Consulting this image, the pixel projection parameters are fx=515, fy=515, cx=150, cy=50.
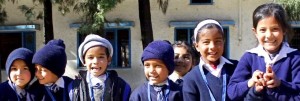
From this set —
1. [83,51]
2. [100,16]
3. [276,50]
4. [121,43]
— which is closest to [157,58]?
[83,51]

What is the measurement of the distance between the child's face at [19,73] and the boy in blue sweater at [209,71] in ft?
3.76

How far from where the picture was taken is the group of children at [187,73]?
2.87m

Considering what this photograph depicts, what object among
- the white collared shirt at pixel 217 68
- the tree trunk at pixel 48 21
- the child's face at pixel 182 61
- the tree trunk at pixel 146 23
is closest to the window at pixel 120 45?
the tree trunk at pixel 48 21

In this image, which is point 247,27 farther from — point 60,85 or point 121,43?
point 60,85

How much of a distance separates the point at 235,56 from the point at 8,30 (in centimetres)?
712

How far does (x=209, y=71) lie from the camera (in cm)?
328

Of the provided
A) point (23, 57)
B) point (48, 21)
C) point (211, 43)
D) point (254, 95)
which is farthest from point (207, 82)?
point (48, 21)

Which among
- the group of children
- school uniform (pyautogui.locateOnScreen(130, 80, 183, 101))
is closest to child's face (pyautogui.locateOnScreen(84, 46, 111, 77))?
the group of children

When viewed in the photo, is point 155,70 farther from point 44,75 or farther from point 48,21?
point 48,21

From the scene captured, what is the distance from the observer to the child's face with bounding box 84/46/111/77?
353 centimetres

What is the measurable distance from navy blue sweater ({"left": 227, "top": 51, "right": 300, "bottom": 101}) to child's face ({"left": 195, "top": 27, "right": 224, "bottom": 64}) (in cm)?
24

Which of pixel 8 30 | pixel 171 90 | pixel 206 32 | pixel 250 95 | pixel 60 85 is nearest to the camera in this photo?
pixel 250 95

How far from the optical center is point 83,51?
3568 millimetres

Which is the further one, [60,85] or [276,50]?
[60,85]
